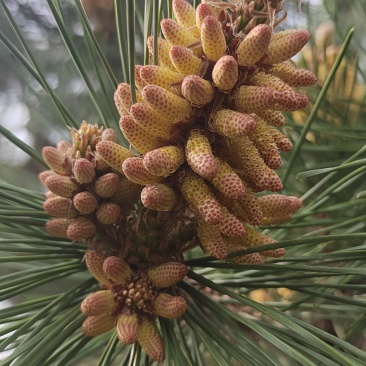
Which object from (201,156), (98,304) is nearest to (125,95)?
(201,156)

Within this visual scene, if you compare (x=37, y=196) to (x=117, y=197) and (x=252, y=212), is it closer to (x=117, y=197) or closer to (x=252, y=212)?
(x=117, y=197)

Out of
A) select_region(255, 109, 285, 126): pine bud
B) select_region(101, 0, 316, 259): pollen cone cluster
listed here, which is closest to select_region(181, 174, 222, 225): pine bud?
select_region(101, 0, 316, 259): pollen cone cluster

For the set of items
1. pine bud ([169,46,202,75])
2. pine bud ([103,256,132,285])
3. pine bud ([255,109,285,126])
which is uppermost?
pine bud ([169,46,202,75])

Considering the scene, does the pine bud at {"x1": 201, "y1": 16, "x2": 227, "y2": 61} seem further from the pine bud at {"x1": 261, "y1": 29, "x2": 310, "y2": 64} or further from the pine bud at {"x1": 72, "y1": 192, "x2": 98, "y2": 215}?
the pine bud at {"x1": 72, "y1": 192, "x2": 98, "y2": 215}

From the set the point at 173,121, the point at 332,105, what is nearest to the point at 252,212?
the point at 173,121

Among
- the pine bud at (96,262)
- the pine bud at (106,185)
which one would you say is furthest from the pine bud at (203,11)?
the pine bud at (96,262)

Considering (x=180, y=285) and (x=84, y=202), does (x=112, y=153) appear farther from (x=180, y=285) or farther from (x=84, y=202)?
(x=180, y=285)

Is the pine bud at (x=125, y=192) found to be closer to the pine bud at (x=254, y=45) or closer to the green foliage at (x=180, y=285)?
the green foliage at (x=180, y=285)
